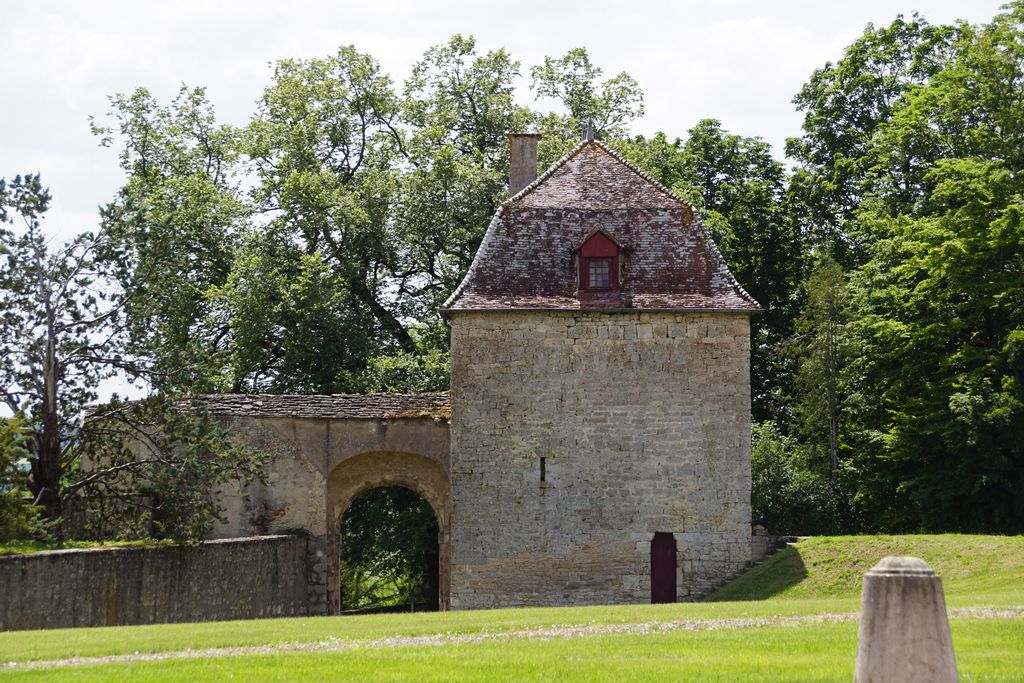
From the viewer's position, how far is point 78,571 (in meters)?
20.2

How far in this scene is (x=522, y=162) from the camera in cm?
3091

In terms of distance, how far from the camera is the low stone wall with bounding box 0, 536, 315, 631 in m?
19.2

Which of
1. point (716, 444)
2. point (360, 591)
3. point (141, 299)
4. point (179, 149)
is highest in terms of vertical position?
point (179, 149)

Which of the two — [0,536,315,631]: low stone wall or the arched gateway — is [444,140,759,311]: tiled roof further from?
[0,536,315,631]: low stone wall

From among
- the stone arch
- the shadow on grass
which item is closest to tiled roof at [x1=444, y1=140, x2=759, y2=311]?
the stone arch

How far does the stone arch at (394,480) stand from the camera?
28625mm

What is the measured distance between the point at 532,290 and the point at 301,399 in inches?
221

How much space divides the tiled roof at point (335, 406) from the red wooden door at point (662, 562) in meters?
5.05

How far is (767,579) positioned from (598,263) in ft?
23.3

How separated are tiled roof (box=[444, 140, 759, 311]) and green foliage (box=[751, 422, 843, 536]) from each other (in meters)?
7.21

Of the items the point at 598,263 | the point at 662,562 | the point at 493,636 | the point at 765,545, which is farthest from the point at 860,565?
the point at 493,636

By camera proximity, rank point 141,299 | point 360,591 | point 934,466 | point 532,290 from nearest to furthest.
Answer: point 141,299 → point 532,290 → point 934,466 → point 360,591

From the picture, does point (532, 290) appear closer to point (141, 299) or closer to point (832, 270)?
point (141, 299)

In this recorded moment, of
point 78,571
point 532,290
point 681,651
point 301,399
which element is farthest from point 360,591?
point 681,651
